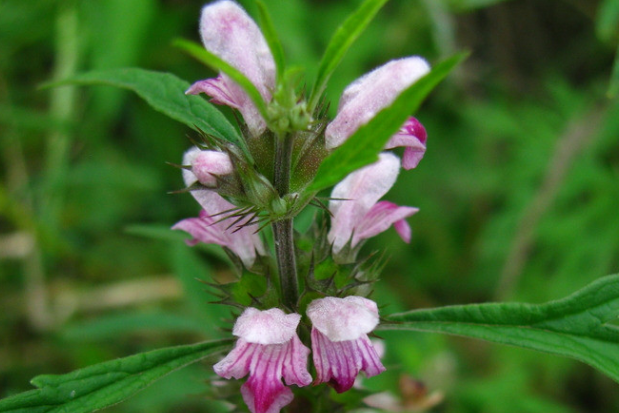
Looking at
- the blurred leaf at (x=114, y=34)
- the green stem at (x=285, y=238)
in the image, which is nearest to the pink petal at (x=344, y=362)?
the green stem at (x=285, y=238)

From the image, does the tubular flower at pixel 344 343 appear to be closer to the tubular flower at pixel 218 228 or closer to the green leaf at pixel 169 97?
the tubular flower at pixel 218 228

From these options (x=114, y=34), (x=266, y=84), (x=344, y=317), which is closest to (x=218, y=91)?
(x=266, y=84)

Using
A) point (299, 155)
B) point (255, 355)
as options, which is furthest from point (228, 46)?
point (255, 355)

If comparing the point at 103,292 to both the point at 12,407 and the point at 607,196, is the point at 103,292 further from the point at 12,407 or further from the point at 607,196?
the point at 607,196

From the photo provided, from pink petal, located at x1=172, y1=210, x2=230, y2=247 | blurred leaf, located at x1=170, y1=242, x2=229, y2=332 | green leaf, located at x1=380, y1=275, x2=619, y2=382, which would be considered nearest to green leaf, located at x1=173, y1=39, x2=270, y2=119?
pink petal, located at x1=172, y1=210, x2=230, y2=247

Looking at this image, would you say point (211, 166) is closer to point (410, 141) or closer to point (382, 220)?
point (410, 141)
